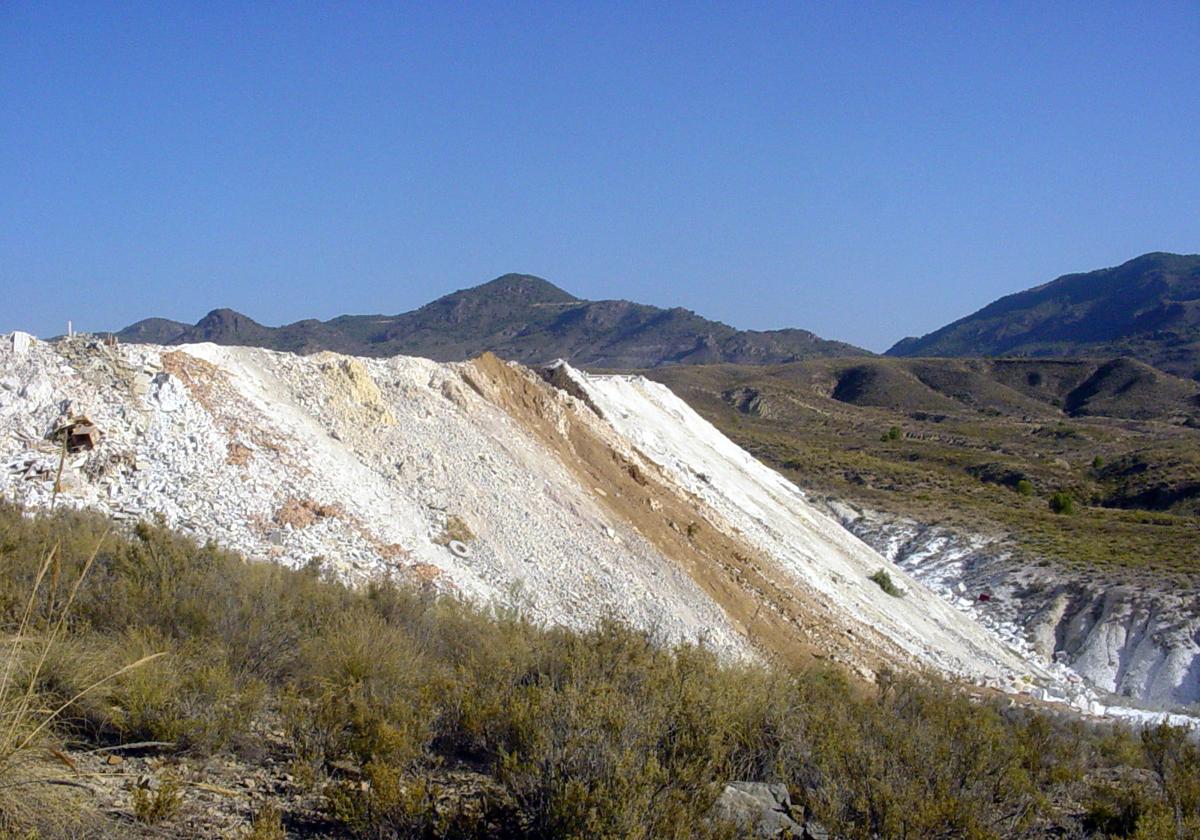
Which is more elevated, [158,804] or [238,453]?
[238,453]

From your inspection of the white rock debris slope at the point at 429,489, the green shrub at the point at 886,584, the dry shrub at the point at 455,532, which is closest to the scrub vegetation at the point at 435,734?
the white rock debris slope at the point at 429,489

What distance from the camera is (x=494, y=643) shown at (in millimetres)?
8312

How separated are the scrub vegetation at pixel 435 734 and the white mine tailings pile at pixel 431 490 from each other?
2682 mm

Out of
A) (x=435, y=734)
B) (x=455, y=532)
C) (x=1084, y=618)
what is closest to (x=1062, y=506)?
(x=1084, y=618)

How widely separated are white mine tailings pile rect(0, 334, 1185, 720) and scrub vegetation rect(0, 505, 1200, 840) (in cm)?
268

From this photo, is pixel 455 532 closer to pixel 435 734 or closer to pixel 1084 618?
pixel 435 734

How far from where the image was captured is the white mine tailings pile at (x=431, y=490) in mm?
11930

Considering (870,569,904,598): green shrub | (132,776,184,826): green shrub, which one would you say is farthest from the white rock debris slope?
(132,776,184,826): green shrub

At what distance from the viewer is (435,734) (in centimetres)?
604

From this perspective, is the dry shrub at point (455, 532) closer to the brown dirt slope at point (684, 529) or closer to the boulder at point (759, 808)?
the brown dirt slope at point (684, 529)

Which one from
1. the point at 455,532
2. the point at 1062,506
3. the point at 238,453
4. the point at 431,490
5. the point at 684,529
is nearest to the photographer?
the point at 238,453

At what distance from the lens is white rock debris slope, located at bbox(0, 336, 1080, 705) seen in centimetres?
1195

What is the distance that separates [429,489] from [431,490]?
36 mm

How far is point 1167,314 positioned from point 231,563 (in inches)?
7980
